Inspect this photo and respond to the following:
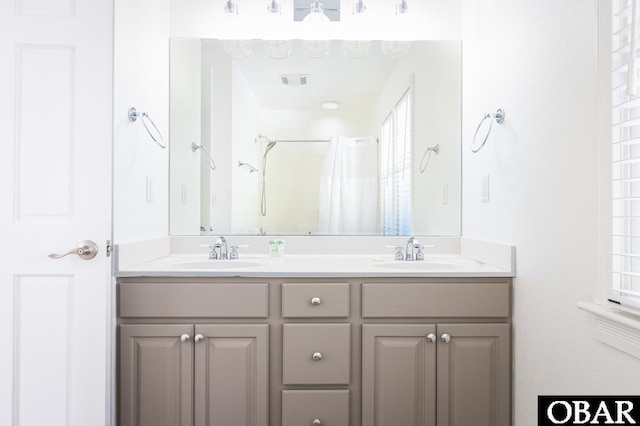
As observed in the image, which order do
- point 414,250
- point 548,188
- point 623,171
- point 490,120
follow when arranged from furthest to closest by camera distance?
point 414,250 → point 490,120 → point 548,188 → point 623,171

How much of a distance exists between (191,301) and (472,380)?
1139mm

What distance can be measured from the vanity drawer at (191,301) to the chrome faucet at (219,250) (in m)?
0.47

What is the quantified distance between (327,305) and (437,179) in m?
1.02

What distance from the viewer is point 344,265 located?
65.9 inches

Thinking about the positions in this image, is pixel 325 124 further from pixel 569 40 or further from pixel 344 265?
pixel 569 40

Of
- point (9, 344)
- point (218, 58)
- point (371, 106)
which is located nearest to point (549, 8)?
point (371, 106)

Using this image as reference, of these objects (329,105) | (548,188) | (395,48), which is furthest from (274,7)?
(548,188)

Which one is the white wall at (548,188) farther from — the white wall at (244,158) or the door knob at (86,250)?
the door knob at (86,250)

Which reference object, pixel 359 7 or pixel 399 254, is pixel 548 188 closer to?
pixel 399 254

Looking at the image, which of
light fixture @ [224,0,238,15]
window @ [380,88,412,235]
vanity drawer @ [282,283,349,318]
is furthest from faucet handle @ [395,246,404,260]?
light fixture @ [224,0,238,15]

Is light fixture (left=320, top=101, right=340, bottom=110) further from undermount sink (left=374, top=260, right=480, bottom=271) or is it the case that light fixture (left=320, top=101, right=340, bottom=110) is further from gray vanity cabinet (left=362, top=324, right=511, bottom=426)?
gray vanity cabinet (left=362, top=324, right=511, bottom=426)

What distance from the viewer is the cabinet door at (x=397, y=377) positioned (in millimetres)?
1447

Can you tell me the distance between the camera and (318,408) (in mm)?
1457

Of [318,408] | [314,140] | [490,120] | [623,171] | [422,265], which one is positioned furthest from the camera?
[314,140]
